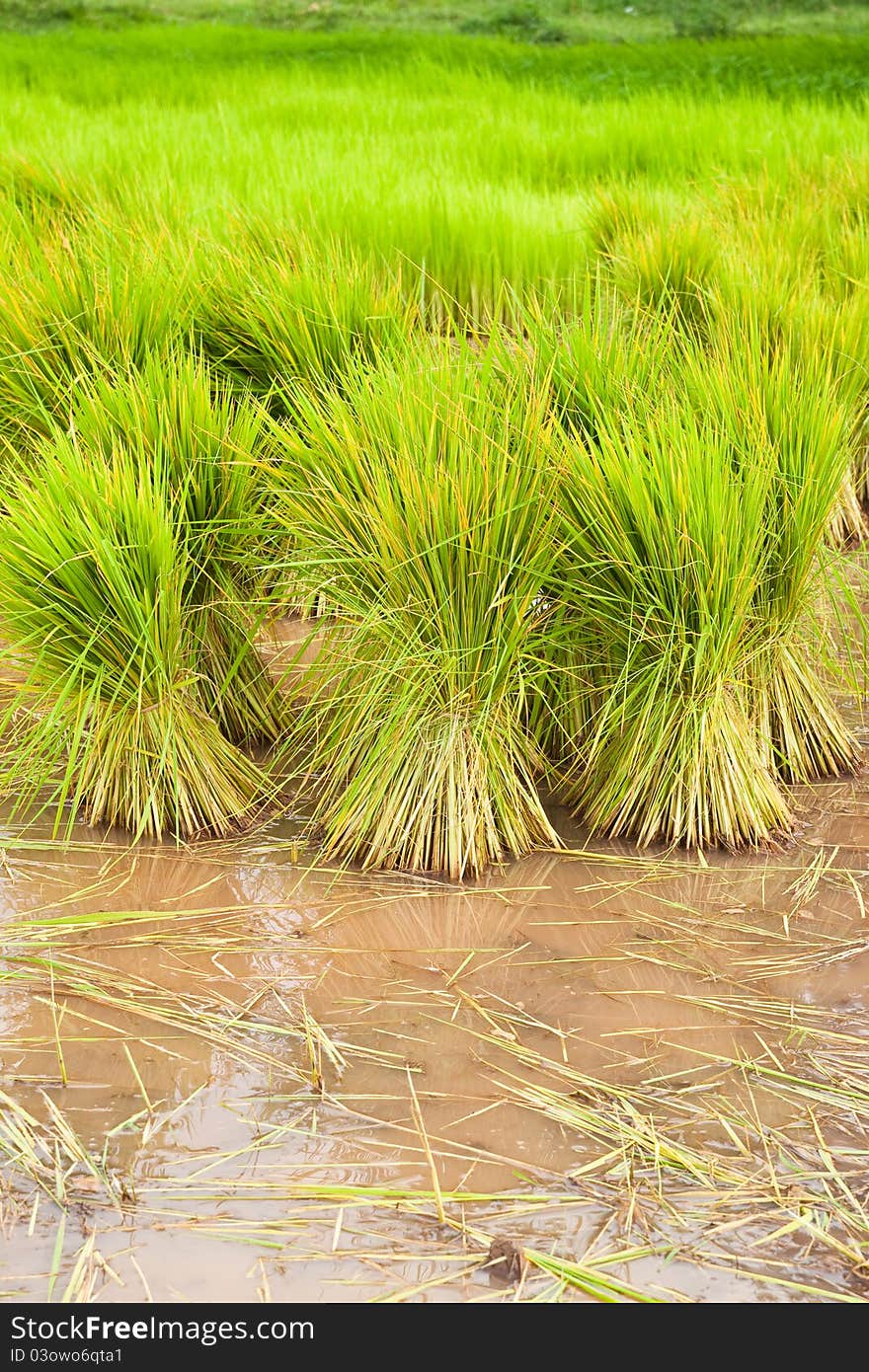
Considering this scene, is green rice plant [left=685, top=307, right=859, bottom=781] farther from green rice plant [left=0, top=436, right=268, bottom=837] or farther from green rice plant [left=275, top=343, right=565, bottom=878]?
green rice plant [left=0, top=436, right=268, bottom=837]

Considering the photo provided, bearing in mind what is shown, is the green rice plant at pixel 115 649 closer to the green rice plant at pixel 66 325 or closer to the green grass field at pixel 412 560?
the green grass field at pixel 412 560

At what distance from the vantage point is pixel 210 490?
2.66 meters

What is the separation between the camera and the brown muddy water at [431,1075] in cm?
153

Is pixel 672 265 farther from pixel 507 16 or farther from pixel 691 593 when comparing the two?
pixel 507 16

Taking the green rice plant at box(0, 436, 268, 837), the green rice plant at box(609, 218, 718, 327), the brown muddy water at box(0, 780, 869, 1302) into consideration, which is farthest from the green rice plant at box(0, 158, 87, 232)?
the brown muddy water at box(0, 780, 869, 1302)

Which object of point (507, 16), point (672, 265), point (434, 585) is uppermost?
point (507, 16)

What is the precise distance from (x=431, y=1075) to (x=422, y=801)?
64 centimetres

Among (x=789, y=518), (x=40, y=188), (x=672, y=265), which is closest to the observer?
(x=789, y=518)

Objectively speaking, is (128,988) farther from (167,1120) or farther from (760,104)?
(760,104)

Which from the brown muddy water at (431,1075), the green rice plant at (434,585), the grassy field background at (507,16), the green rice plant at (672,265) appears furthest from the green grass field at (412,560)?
the grassy field background at (507,16)

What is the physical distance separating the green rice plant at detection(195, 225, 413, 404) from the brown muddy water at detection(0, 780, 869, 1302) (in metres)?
1.35

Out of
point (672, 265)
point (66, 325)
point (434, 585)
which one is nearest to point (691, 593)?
point (434, 585)

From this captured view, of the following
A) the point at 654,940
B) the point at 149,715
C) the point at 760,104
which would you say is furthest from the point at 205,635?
the point at 760,104

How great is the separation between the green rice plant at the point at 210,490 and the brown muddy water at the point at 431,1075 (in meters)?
0.43
